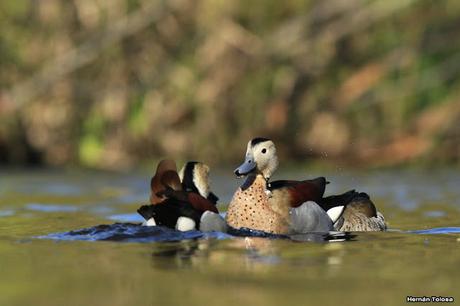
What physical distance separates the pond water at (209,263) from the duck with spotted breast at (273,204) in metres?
0.34

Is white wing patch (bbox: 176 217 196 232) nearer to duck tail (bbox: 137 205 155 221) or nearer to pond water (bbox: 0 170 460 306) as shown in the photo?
pond water (bbox: 0 170 460 306)

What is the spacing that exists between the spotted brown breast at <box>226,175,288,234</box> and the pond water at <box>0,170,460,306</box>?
35 centimetres

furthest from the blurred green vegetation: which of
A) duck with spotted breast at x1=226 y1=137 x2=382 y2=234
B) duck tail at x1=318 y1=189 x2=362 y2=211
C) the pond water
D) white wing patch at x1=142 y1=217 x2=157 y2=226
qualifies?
white wing patch at x1=142 y1=217 x2=157 y2=226

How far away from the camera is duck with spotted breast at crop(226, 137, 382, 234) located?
8398mm

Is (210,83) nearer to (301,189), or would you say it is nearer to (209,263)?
(301,189)

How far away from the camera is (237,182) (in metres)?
14.3

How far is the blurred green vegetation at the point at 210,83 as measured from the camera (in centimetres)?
1633

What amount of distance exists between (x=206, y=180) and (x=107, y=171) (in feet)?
23.3

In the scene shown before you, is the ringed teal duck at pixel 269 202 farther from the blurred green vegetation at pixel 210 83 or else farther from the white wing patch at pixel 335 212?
the blurred green vegetation at pixel 210 83

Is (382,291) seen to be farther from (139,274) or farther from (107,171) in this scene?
(107,171)

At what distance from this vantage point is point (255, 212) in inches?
331

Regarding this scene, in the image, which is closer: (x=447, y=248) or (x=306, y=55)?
(x=447, y=248)

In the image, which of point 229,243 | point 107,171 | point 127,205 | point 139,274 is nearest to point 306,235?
point 229,243

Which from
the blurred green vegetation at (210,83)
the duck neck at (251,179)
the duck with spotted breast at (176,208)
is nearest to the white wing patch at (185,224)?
the duck with spotted breast at (176,208)
